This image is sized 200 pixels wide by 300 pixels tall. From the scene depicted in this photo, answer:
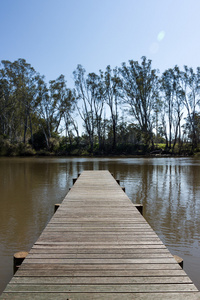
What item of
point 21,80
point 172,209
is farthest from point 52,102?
point 172,209

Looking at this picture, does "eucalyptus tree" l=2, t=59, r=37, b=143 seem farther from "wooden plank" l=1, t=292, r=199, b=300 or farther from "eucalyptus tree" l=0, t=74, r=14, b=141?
"wooden plank" l=1, t=292, r=199, b=300

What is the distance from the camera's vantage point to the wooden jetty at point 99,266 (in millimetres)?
2197

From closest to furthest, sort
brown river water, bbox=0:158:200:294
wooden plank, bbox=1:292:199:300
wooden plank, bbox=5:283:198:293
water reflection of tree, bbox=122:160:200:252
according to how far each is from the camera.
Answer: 1. wooden plank, bbox=1:292:199:300
2. wooden plank, bbox=5:283:198:293
3. brown river water, bbox=0:158:200:294
4. water reflection of tree, bbox=122:160:200:252

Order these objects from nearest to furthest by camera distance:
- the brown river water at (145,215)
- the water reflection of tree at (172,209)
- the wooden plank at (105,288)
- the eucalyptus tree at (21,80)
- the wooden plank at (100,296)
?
the wooden plank at (100,296), the wooden plank at (105,288), the brown river water at (145,215), the water reflection of tree at (172,209), the eucalyptus tree at (21,80)

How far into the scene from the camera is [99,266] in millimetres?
2672

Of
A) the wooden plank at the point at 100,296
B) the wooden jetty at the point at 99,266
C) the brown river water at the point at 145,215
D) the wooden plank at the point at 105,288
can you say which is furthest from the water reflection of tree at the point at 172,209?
the wooden plank at the point at 100,296

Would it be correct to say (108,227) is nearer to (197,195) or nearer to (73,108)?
(197,195)

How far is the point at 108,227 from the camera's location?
4125 mm

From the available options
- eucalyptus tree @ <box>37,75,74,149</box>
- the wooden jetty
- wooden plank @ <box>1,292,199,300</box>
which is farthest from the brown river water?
eucalyptus tree @ <box>37,75,74,149</box>

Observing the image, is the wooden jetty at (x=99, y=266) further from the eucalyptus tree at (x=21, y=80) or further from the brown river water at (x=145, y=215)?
the eucalyptus tree at (x=21, y=80)

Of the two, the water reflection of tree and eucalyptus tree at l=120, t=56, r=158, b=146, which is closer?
the water reflection of tree

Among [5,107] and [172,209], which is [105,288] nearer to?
[172,209]

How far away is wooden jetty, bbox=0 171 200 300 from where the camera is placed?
220 centimetres

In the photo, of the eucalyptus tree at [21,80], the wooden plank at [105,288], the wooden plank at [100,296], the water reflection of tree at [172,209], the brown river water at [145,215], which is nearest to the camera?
the wooden plank at [100,296]
